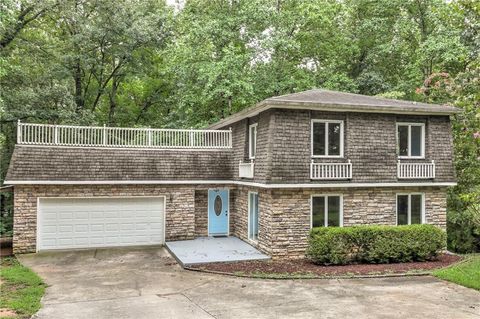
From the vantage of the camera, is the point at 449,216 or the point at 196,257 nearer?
the point at 196,257

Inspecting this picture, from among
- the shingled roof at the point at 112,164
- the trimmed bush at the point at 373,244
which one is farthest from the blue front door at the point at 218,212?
the trimmed bush at the point at 373,244

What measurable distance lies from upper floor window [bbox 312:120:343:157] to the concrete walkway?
3.93 meters

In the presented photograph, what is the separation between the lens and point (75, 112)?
19.8m

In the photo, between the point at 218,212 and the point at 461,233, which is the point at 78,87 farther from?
Answer: the point at 461,233

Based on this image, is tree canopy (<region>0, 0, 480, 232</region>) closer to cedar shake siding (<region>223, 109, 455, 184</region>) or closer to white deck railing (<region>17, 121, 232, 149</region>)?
cedar shake siding (<region>223, 109, 455, 184</region>)

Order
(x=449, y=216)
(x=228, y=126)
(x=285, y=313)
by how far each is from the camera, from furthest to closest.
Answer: (x=228, y=126), (x=449, y=216), (x=285, y=313)

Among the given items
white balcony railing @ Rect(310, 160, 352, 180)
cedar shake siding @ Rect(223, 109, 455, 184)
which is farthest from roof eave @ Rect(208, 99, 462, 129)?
white balcony railing @ Rect(310, 160, 352, 180)

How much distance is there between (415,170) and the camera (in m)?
13.2

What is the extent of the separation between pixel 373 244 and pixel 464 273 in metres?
2.52

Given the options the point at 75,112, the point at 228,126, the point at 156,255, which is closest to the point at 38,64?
the point at 75,112

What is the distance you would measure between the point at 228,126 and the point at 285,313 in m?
10.5

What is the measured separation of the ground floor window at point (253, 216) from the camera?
14005mm

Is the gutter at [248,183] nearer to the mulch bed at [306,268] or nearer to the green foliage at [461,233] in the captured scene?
the mulch bed at [306,268]

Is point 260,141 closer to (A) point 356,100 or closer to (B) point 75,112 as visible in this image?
(A) point 356,100
